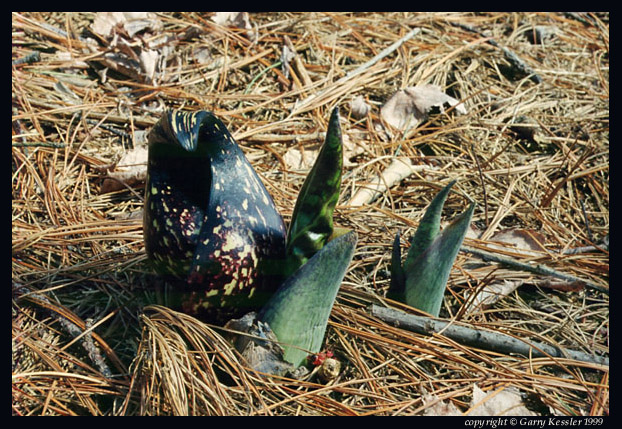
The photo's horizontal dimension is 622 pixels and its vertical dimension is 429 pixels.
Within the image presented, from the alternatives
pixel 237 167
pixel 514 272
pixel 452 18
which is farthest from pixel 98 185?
pixel 452 18

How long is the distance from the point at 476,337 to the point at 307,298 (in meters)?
0.65

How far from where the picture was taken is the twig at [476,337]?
1860 millimetres

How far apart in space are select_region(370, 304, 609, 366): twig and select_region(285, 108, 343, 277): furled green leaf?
13.1 inches

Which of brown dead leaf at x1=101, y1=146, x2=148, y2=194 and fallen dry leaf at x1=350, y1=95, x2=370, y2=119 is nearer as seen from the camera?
brown dead leaf at x1=101, y1=146, x2=148, y2=194

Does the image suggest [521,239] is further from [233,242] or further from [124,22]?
[124,22]

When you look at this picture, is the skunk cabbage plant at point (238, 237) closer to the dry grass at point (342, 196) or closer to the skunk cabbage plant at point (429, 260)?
the dry grass at point (342, 196)

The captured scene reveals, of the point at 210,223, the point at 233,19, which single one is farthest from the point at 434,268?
the point at 233,19

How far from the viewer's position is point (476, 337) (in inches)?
73.3

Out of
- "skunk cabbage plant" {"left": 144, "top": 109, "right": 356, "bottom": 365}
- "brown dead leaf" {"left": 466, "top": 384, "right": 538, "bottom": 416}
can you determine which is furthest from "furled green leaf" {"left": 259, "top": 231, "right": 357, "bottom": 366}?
"brown dead leaf" {"left": 466, "top": 384, "right": 538, "bottom": 416}

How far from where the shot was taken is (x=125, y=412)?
162cm

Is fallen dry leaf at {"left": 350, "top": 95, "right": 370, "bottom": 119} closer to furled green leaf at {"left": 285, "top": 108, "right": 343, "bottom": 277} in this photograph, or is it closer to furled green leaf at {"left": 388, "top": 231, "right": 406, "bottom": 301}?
furled green leaf at {"left": 388, "top": 231, "right": 406, "bottom": 301}

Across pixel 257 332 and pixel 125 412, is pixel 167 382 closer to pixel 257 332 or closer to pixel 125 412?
pixel 125 412

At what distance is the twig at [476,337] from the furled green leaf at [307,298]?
11.1 inches

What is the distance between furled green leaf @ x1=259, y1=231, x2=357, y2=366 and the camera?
1.59 metres
